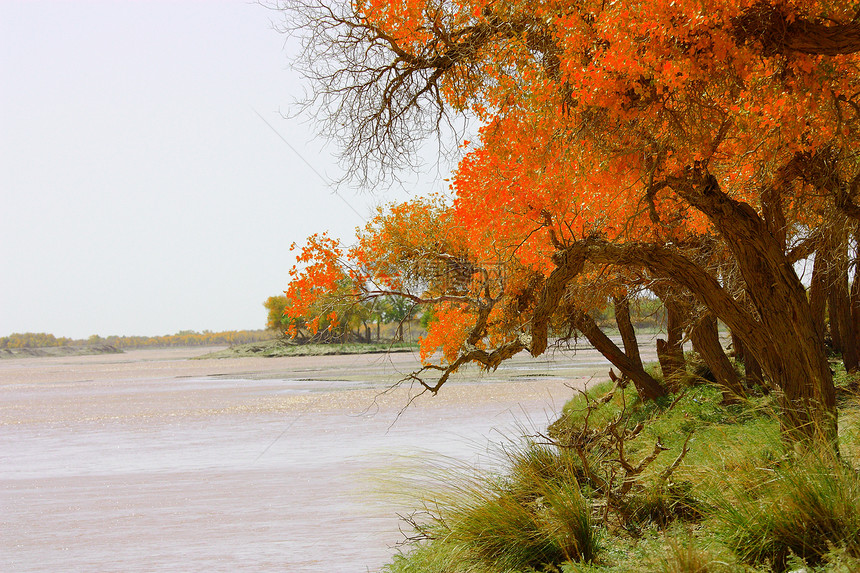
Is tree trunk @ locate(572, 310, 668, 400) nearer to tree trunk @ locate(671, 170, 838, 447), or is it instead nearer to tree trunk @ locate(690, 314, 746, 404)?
tree trunk @ locate(690, 314, 746, 404)

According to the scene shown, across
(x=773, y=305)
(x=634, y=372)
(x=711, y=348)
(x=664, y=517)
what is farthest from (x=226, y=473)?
(x=773, y=305)

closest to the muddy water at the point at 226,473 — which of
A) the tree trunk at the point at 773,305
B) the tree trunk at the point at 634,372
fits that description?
the tree trunk at the point at 634,372

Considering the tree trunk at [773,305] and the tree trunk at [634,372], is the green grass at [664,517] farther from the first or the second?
the tree trunk at [634,372]

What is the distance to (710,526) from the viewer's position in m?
6.27

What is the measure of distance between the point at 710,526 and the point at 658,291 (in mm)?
9077

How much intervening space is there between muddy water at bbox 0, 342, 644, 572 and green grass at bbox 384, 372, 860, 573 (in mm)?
870

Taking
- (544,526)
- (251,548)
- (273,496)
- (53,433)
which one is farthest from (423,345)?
(53,433)

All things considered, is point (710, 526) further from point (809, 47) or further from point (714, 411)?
point (714, 411)

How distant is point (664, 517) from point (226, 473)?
1152 cm

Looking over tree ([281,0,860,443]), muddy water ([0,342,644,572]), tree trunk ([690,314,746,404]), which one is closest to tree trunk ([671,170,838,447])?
tree ([281,0,860,443])

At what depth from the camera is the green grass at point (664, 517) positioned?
543 cm

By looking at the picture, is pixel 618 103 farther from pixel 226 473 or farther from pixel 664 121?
pixel 226 473

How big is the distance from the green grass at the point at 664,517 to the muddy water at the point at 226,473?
2.86ft

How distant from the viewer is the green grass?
543cm
